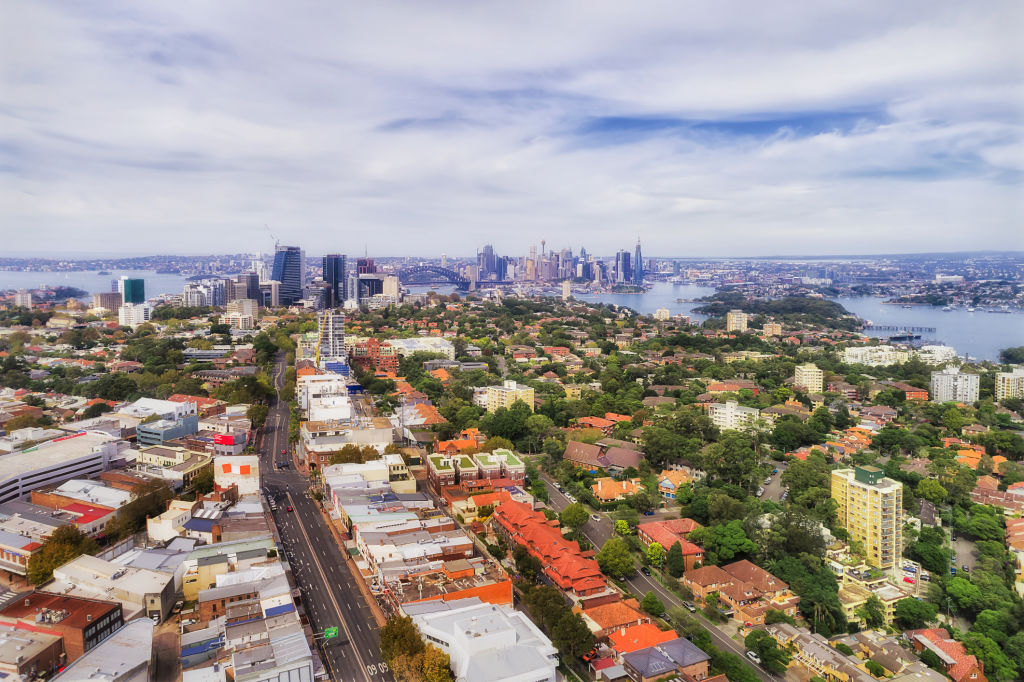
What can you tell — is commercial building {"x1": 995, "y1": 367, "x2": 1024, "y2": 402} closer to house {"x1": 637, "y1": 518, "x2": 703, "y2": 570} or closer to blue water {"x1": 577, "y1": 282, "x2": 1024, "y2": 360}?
blue water {"x1": 577, "y1": 282, "x2": 1024, "y2": 360}

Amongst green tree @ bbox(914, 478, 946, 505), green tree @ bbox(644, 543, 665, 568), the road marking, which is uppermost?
green tree @ bbox(914, 478, 946, 505)

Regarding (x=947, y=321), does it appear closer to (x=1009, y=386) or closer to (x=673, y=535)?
(x=1009, y=386)

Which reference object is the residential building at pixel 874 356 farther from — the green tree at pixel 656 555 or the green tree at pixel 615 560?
the green tree at pixel 615 560

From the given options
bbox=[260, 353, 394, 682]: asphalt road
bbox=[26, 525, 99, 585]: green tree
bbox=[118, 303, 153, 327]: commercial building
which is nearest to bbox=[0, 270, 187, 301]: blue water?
bbox=[118, 303, 153, 327]: commercial building

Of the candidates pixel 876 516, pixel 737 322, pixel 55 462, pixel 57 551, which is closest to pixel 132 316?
pixel 55 462

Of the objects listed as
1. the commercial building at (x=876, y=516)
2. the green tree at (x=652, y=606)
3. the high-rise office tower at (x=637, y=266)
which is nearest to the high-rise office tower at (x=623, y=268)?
the high-rise office tower at (x=637, y=266)

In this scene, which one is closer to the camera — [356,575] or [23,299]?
[356,575]
